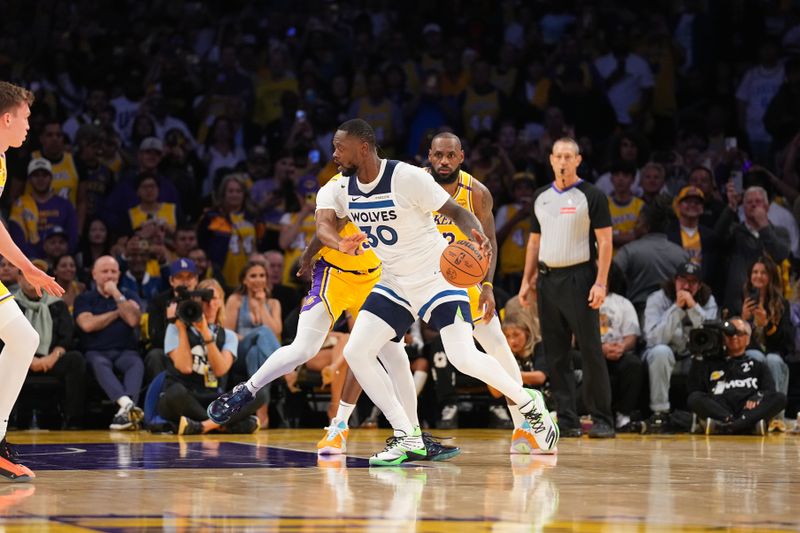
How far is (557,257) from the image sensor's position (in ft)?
34.4

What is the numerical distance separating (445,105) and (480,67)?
63 centimetres

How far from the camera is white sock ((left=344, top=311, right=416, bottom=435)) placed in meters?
7.71

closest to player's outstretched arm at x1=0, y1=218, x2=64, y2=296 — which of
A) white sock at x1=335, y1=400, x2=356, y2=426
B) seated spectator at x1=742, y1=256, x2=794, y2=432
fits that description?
white sock at x1=335, y1=400, x2=356, y2=426

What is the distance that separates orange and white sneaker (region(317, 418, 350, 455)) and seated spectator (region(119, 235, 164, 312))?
16.7 ft

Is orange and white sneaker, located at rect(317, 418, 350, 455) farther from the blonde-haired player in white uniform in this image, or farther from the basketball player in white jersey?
the basketball player in white jersey

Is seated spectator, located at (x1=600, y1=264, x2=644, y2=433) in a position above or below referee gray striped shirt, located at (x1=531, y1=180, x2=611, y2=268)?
below

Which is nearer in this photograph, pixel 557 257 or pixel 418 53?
pixel 557 257

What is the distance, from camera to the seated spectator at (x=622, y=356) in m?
12.1

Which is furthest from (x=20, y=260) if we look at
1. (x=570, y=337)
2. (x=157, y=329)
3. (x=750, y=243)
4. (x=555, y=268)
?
(x=750, y=243)

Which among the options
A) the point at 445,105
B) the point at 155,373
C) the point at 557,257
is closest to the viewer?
the point at 557,257

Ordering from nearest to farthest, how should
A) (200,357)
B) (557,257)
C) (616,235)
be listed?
(557,257) → (200,357) → (616,235)

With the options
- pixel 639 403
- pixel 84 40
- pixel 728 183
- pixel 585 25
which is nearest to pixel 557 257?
pixel 639 403

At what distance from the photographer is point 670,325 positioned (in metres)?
12.3

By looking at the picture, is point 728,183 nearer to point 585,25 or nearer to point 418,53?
point 585,25
